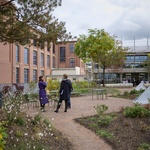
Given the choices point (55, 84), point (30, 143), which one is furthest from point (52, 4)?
point (55, 84)

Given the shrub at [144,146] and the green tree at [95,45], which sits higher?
the green tree at [95,45]

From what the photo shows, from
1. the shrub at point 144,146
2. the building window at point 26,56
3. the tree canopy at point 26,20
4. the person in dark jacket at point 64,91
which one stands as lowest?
the shrub at point 144,146

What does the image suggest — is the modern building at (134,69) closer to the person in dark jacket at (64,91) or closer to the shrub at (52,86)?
the shrub at (52,86)

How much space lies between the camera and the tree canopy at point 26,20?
8.45m

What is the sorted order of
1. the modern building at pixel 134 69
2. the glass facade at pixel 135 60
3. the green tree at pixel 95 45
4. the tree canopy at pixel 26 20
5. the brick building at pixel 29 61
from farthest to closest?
the glass facade at pixel 135 60 → the modern building at pixel 134 69 → the brick building at pixel 29 61 → the green tree at pixel 95 45 → the tree canopy at pixel 26 20

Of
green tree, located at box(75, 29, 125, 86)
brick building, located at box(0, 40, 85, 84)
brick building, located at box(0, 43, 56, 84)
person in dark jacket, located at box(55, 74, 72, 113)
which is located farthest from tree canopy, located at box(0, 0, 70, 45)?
green tree, located at box(75, 29, 125, 86)

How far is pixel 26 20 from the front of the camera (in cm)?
859

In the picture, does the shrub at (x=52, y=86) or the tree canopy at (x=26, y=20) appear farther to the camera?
the shrub at (x=52, y=86)

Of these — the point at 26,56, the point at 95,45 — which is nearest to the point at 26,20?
the point at 95,45

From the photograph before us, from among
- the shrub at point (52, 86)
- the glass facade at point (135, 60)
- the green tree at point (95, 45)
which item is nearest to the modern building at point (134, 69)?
the glass facade at point (135, 60)

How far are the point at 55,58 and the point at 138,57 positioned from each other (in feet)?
83.4

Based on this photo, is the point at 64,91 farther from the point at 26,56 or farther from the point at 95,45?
the point at 26,56

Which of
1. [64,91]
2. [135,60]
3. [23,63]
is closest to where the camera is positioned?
[64,91]

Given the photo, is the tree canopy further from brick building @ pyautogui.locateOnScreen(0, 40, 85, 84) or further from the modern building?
the modern building
